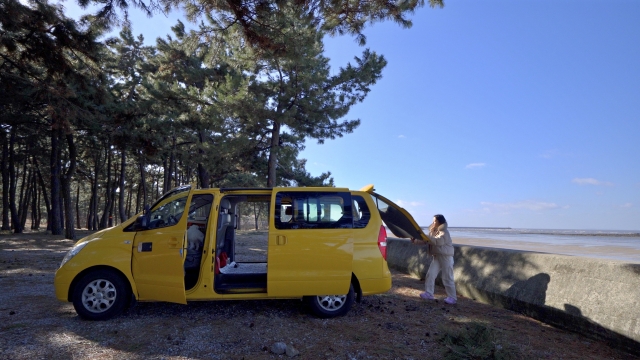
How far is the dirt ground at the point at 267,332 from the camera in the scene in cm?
456

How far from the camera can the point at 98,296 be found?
18.8ft

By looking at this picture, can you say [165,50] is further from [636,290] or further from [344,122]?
[636,290]

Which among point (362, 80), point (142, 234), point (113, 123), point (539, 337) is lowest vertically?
point (539, 337)

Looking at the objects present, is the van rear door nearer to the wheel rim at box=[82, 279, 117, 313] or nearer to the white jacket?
the white jacket

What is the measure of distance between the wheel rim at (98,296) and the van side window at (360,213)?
3683 millimetres

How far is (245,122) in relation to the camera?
17.2 meters

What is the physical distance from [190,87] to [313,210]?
14.7 meters

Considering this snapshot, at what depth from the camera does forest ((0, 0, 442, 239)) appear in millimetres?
8094

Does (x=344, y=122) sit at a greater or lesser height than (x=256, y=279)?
greater

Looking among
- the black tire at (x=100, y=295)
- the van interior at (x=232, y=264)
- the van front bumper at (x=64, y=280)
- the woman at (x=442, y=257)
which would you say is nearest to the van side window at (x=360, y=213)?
the van interior at (x=232, y=264)

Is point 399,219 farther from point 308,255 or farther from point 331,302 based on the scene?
point 308,255

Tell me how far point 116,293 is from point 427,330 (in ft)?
14.6

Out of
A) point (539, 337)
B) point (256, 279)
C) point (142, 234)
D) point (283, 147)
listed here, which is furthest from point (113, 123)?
point (539, 337)

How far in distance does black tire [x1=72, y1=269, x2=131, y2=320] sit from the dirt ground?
15 centimetres
